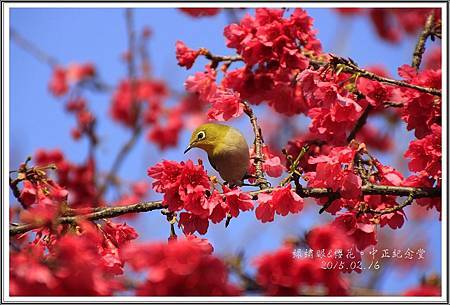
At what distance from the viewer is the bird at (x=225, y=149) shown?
3.66m

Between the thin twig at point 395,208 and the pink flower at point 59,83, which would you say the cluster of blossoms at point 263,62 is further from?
the pink flower at point 59,83

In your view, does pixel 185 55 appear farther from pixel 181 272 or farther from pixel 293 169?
pixel 181 272

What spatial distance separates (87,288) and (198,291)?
361mm

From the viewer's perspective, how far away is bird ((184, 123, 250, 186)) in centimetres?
366

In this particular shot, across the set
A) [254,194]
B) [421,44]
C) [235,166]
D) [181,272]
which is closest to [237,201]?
[254,194]

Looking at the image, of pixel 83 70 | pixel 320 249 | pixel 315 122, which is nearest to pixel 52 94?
pixel 83 70

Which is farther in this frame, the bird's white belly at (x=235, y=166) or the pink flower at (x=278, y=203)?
the bird's white belly at (x=235, y=166)

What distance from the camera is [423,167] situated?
3453 mm

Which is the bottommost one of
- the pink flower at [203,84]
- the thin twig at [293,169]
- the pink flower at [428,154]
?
the thin twig at [293,169]

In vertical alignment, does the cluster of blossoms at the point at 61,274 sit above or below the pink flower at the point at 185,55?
below

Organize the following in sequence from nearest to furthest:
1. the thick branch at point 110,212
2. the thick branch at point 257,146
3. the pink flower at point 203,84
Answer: the thick branch at point 110,212 < the thick branch at point 257,146 < the pink flower at point 203,84

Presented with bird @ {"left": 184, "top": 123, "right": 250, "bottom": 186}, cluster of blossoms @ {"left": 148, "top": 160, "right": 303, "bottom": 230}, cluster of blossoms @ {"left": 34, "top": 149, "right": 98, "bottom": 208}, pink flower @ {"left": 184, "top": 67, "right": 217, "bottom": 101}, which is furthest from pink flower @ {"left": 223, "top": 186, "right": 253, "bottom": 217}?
cluster of blossoms @ {"left": 34, "top": 149, "right": 98, "bottom": 208}

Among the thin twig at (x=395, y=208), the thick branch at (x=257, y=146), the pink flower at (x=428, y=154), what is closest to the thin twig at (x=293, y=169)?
the thick branch at (x=257, y=146)

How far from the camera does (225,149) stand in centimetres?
377
